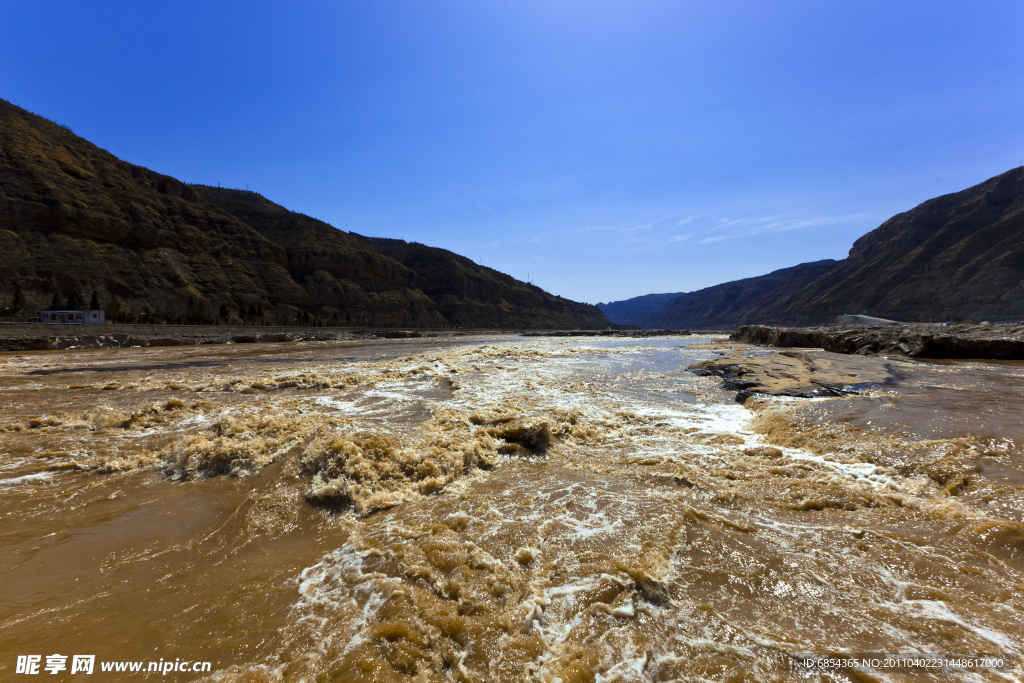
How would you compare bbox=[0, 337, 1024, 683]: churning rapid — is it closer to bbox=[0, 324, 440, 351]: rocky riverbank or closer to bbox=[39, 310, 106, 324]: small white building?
bbox=[0, 324, 440, 351]: rocky riverbank

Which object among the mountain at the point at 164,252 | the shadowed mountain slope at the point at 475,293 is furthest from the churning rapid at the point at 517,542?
the shadowed mountain slope at the point at 475,293

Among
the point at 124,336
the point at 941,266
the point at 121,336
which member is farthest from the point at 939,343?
the point at 941,266

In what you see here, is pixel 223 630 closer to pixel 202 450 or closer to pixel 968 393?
pixel 202 450

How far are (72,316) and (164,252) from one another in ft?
83.4

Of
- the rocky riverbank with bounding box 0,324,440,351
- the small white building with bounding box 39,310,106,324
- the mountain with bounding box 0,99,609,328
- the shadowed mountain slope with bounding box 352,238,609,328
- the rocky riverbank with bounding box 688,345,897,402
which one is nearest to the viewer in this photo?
the rocky riverbank with bounding box 688,345,897,402

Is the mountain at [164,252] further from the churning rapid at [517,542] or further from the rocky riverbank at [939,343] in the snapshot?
the rocky riverbank at [939,343]

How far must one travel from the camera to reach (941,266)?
71.0 metres

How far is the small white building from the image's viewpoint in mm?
37656

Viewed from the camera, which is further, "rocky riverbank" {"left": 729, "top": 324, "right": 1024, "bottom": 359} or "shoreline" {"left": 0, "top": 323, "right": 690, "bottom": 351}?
"shoreline" {"left": 0, "top": 323, "right": 690, "bottom": 351}

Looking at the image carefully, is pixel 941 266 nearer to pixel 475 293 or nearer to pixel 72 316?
pixel 475 293

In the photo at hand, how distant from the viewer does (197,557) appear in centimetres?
350

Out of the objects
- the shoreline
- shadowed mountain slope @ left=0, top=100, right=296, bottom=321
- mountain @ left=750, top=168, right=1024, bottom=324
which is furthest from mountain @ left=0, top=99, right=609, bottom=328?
mountain @ left=750, top=168, right=1024, bottom=324

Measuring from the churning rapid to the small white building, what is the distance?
149 ft

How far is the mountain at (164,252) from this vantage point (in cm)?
4853
